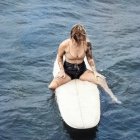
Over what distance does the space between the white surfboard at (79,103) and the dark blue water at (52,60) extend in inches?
16.3

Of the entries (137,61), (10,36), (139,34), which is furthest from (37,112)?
(139,34)

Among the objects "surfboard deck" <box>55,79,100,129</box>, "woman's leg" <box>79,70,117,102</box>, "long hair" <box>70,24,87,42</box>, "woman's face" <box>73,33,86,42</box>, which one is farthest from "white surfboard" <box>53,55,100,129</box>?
"long hair" <box>70,24,87,42</box>

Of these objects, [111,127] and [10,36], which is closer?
[111,127]

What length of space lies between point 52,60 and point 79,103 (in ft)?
14.5

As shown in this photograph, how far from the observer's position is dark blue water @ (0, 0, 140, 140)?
11.4m

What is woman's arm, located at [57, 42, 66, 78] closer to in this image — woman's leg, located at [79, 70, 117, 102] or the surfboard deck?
the surfboard deck

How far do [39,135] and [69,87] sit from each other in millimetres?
1586

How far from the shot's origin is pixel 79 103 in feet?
36.9

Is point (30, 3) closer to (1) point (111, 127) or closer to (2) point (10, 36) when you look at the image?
(2) point (10, 36)

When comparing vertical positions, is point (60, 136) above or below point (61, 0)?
below

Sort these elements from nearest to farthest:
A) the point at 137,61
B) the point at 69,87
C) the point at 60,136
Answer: the point at 60,136 → the point at 69,87 → the point at 137,61

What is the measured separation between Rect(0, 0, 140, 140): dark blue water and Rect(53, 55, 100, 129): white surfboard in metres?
0.41

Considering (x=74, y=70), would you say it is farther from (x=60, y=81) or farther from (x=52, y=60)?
(x=52, y=60)

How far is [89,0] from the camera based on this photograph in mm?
21859
